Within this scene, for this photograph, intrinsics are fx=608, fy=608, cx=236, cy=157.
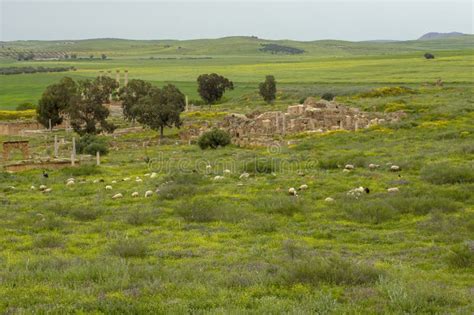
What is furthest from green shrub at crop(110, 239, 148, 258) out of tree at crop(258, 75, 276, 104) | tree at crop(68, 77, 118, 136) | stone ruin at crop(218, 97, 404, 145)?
tree at crop(258, 75, 276, 104)

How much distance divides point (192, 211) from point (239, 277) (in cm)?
643

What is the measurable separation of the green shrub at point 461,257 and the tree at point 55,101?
4292cm

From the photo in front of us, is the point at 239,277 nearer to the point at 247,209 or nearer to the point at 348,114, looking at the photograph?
the point at 247,209

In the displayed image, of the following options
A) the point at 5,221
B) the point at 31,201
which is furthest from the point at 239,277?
the point at 31,201

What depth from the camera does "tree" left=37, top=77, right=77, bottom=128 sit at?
50.3m

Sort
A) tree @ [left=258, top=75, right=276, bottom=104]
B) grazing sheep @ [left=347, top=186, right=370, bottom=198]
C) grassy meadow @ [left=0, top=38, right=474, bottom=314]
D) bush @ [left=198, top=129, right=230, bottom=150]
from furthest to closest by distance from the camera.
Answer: tree @ [left=258, top=75, right=276, bottom=104]
bush @ [left=198, top=129, right=230, bottom=150]
grazing sheep @ [left=347, top=186, right=370, bottom=198]
grassy meadow @ [left=0, top=38, right=474, bottom=314]

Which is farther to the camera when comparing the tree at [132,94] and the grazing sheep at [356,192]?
the tree at [132,94]

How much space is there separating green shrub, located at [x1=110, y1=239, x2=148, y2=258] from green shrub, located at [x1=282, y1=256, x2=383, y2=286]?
3.58m

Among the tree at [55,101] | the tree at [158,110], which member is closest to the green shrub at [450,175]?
the tree at [158,110]

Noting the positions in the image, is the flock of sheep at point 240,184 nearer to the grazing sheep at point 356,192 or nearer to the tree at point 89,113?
the grazing sheep at point 356,192

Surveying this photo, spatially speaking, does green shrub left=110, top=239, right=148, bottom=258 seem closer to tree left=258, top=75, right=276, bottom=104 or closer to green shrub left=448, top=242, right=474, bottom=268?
green shrub left=448, top=242, right=474, bottom=268

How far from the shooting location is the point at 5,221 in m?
16.1

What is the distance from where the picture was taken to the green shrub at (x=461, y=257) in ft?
36.3

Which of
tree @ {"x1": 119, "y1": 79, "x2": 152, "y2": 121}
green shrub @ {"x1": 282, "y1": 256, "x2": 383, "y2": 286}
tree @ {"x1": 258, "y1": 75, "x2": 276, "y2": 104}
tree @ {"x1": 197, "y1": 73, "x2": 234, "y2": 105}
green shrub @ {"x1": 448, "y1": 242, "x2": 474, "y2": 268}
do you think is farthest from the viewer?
tree @ {"x1": 197, "y1": 73, "x2": 234, "y2": 105}
